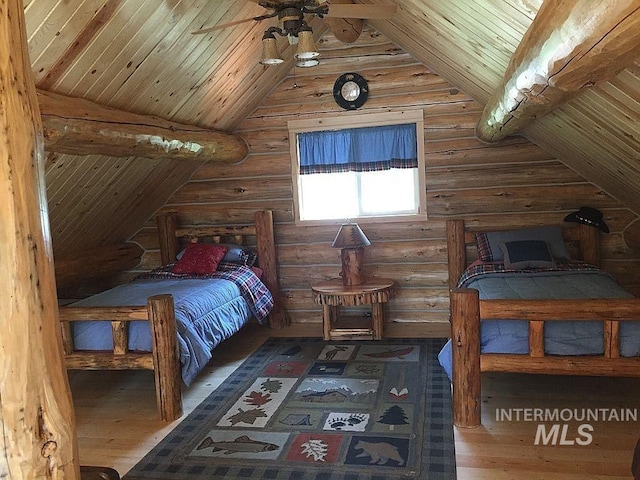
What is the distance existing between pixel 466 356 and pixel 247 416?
1340 millimetres

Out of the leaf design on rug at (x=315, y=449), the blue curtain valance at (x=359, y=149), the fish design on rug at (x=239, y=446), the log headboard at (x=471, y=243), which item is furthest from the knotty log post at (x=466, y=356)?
the blue curtain valance at (x=359, y=149)

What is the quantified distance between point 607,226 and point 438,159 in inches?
60.9

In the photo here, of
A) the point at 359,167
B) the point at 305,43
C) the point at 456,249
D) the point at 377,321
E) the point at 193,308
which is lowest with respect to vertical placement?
the point at 377,321

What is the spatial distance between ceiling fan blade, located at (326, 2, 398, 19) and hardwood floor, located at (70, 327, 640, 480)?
223 centimetres

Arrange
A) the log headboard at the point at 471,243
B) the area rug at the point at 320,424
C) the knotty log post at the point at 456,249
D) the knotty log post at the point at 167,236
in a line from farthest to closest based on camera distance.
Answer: the knotty log post at the point at 167,236
the knotty log post at the point at 456,249
the log headboard at the point at 471,243
the area rug at the point at 320,424

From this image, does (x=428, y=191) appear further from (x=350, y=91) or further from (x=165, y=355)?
(x=165, y=355)

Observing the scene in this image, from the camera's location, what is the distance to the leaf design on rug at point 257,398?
11.1 ft

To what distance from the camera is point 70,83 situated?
289 centimetres

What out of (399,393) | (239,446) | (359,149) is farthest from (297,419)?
(359,149)

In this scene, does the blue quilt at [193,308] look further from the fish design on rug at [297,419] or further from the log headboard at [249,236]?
the fish design on rug at [297,419]

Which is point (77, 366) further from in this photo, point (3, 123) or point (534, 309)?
point (534, 309)

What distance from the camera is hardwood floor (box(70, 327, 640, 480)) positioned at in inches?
97.8

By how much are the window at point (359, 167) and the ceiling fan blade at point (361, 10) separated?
222cm

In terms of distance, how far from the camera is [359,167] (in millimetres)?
5000
